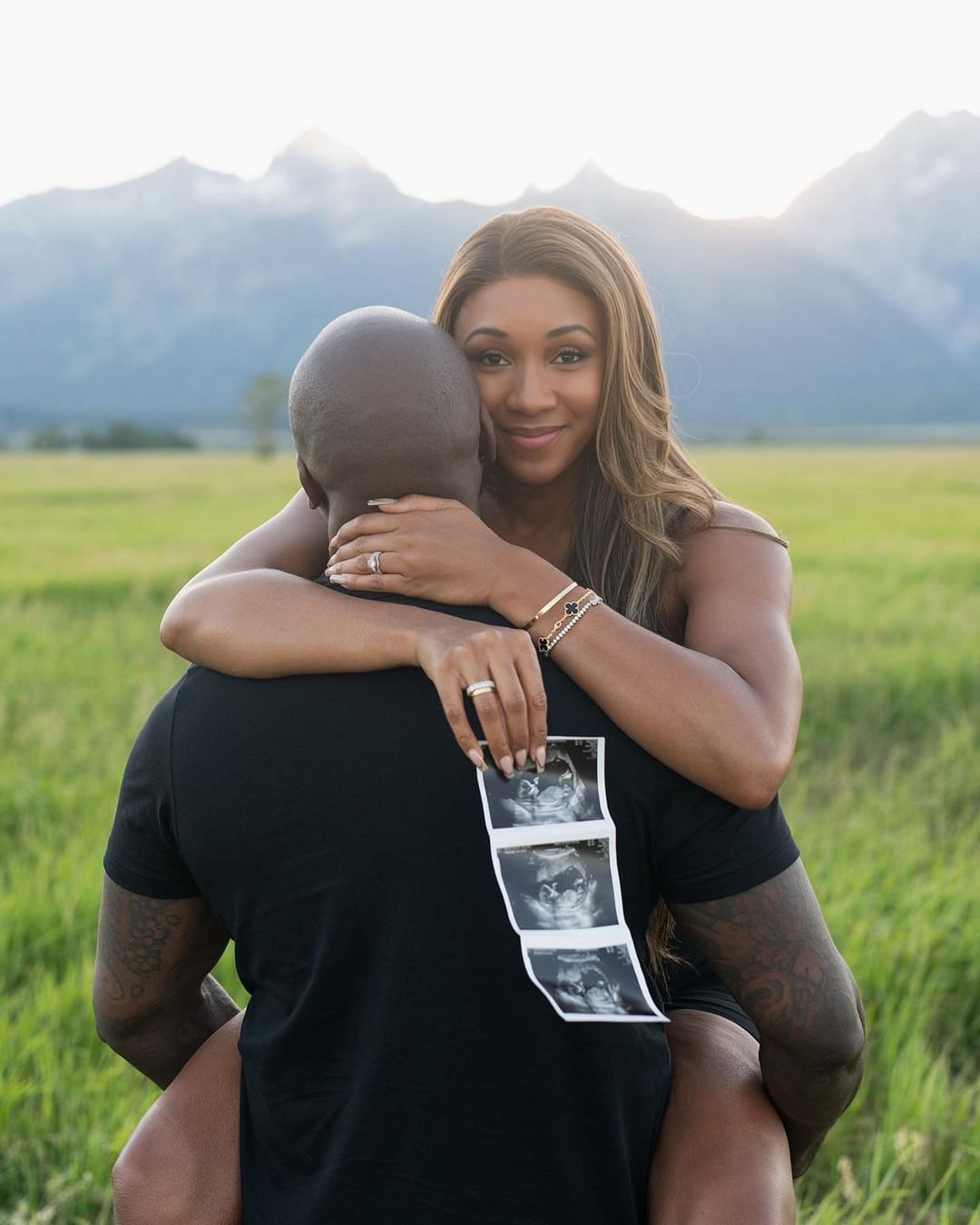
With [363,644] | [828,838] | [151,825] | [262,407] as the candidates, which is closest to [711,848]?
[363,644]

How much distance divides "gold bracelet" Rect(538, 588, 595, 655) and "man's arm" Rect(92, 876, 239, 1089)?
614mm

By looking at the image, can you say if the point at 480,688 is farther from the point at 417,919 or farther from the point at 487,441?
the point at 487,441

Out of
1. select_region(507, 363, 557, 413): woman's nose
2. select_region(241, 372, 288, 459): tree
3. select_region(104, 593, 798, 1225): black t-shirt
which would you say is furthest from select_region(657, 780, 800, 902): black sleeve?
select_region(241, 372, 288, 459): tree

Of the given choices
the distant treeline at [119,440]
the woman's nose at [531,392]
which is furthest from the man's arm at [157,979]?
the distant treeline at [119,440]

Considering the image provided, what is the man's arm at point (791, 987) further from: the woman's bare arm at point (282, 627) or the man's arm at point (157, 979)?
the man's arm at point (157, 979)

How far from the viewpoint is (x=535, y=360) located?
2.28 metres

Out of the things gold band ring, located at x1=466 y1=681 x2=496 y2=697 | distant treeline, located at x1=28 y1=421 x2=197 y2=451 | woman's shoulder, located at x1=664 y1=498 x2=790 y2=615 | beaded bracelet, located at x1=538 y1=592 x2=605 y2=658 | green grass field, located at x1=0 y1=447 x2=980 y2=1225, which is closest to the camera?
gold band ring, located at x1=466 y1=681 x2=496 y2=697

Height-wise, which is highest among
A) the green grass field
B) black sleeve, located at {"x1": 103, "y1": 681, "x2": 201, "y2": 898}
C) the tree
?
black sleeve, located at {"x1": 103, "y1": 681, "x2": 201, "y2": 898}

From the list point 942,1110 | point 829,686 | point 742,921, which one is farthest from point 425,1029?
point 829,686

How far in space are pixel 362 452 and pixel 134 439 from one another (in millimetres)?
77946

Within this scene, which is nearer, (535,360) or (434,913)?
(434,913)

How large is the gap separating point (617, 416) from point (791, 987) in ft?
3.70

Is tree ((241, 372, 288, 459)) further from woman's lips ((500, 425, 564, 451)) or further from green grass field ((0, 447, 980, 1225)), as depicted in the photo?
woman's lips ((500, 425, 564, 451))

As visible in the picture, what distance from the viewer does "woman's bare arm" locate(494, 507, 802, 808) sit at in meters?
1.51
